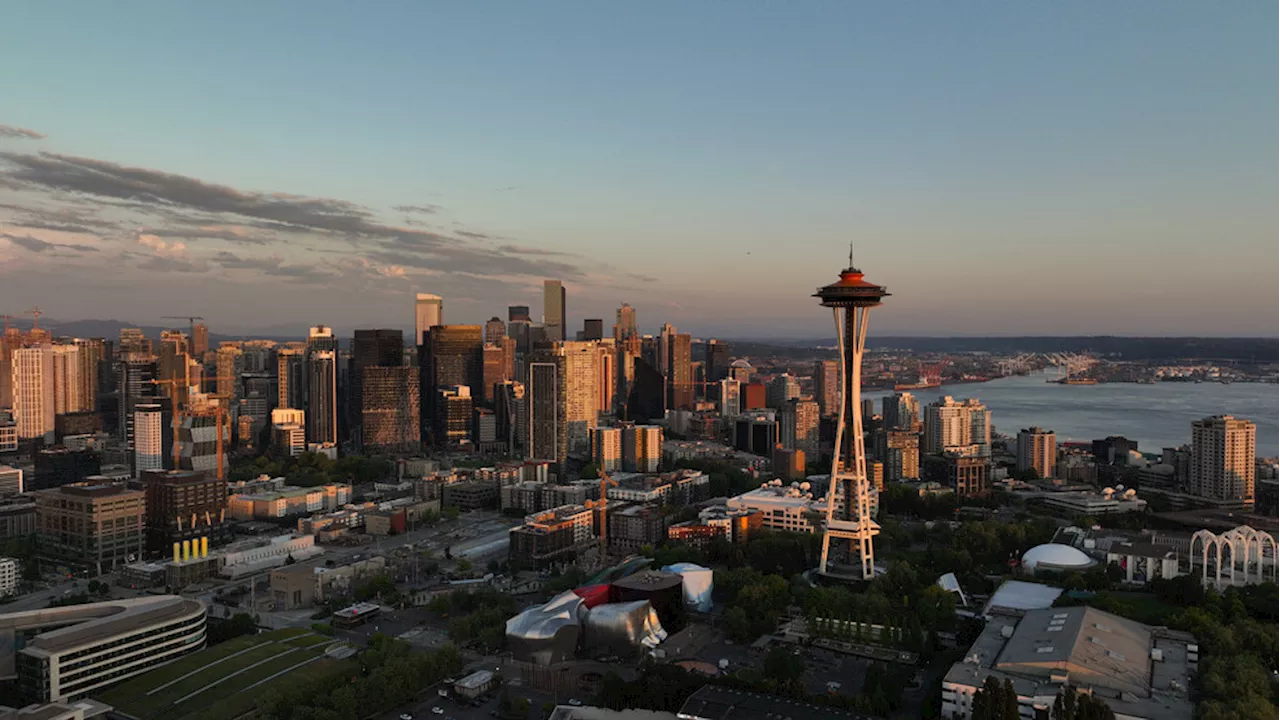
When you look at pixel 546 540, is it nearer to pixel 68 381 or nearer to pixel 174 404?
pixel 174 404

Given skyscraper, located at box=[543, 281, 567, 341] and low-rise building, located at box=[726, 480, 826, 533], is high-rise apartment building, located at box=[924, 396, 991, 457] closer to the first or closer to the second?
low-rise building, located at box=[726, 480, 826, 533]

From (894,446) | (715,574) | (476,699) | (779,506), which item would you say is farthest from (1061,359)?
(476,699)

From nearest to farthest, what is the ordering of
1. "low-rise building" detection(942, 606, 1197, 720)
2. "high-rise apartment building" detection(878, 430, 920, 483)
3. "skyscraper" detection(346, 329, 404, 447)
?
"low-rise building" detection(942, 606, 1197, 720)
"high-rise apartment building" detection(878, 430, 920, 483)
"skyscraper" detection(346, 329, 404, 447)

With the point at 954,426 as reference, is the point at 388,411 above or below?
above

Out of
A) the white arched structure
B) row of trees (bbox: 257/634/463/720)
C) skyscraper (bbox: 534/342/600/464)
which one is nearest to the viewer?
row of trees (bbox: 257/634/463/720)

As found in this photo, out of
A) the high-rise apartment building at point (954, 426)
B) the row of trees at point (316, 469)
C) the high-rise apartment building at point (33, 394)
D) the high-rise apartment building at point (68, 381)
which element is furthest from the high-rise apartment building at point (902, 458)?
the high-rise apartment building at point (68, 381)

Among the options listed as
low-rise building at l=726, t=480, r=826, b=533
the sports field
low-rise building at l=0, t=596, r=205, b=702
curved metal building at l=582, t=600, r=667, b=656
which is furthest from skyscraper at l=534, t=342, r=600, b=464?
the sports field

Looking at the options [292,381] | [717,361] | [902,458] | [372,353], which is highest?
[372,353]

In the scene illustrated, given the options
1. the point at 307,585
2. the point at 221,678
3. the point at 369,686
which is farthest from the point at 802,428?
the point at 221,678
